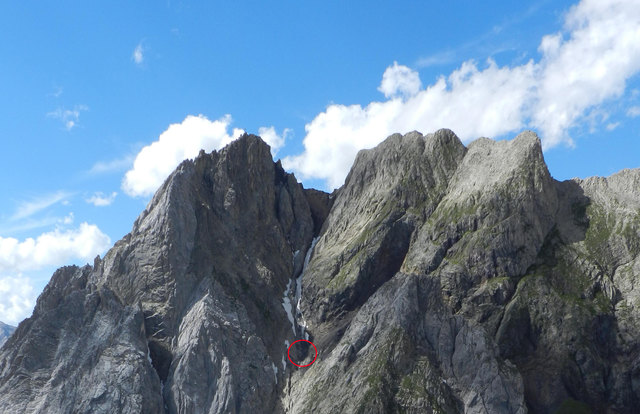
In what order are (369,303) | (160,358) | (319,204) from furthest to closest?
(319,204), (369,303), (160,358)

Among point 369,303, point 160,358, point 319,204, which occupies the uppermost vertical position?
point 319,204

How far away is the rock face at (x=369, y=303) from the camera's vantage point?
119000 mm

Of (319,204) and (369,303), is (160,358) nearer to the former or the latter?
(369,303)

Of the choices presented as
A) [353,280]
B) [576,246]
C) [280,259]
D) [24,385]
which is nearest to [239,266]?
[280,259]

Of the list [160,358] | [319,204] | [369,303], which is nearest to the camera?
[160,358]

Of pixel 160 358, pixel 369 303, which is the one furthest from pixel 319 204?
pixel 160 358

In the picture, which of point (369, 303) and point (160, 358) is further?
point (369, 303)

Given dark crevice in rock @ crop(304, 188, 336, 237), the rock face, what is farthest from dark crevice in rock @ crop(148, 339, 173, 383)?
dark crevice in rock @ crop(304, 188, 336, 237)

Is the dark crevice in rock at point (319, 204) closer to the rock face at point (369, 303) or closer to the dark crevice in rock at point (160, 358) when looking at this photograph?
the rock face at point (369, 303)

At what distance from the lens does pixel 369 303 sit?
133625mm

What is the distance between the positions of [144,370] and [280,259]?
134 ft

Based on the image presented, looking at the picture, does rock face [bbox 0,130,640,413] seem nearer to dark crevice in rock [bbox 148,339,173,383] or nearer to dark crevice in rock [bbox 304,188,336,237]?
dark crevice in rock [bbox 148,339,173,383]

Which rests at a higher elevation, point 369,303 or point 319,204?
point 319,204

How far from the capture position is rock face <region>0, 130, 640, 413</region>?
390ft
